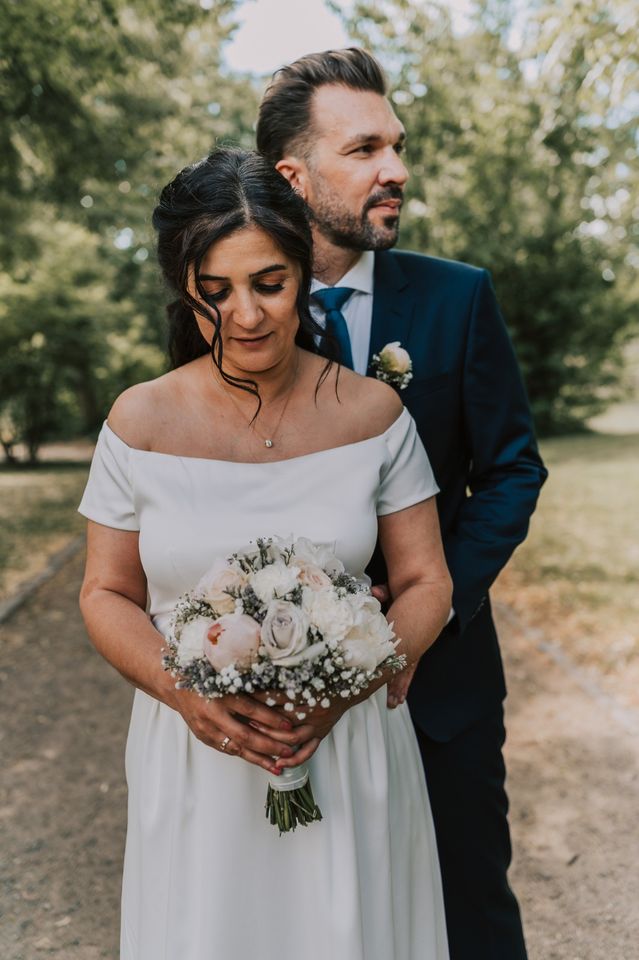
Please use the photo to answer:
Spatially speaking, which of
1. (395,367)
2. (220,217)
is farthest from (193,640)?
(395,367)

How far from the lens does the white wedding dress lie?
2172 millimetres

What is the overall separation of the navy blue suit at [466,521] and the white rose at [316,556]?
2.35 ft

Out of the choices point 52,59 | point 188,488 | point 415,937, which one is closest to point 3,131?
point 52,59

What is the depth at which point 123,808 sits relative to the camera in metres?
5.07

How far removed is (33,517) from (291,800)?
12.8m

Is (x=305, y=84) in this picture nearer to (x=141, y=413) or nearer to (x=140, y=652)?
(x=141, y=413)

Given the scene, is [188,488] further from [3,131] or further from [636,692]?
[3,131]

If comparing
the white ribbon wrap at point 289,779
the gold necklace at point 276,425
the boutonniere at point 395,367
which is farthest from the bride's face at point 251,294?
the white ribbon wrap at point 289,779

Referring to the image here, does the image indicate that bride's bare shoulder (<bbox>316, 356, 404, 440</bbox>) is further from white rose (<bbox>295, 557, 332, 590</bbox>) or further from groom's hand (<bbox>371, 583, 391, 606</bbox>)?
white rose (<bbox>295, 557, 332, 590</bbox>)

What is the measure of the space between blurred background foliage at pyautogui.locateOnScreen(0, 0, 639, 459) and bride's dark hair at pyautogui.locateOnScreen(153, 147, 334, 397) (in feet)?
0.76

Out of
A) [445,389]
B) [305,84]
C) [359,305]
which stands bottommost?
[445,389]

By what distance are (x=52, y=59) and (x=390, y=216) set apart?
593cm

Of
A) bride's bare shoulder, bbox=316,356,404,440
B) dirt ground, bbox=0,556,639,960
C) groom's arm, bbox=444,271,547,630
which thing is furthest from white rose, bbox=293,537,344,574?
dirt ground, bbox=0,556,639,960

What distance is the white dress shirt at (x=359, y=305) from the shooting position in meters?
2.82
